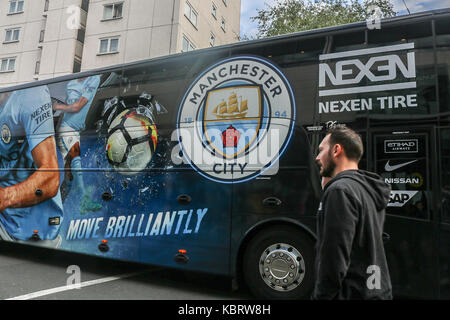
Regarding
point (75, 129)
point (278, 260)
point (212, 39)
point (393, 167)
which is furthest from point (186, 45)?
point (393, 167)

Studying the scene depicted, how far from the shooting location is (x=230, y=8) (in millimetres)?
29625

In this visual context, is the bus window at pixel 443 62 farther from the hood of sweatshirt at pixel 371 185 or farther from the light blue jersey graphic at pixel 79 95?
the light blue jersey graphic at pixel 79 95

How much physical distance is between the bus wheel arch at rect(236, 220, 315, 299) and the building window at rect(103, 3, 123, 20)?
21.9 meters

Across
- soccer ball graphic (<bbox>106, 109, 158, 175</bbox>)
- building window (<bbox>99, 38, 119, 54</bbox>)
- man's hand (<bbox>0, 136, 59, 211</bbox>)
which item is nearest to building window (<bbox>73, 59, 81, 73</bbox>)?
building window (<bbox>99, 38, 119, 54</bbox>)

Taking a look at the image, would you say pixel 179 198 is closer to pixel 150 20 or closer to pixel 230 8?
pixel 150 20

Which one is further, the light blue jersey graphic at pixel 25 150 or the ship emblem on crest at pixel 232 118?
the light blue jersey graphic at pixel 25 150

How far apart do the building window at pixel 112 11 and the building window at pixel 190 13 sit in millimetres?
4501

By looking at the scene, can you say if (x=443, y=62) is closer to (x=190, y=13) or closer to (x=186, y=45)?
(x=186, y=45)

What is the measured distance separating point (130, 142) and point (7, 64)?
26846 mm

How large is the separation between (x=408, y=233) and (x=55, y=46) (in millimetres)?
25785

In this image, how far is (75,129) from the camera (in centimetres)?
655

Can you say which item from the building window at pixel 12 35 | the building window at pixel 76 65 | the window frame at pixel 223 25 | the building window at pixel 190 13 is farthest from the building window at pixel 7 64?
the window frame at pixel 223 25

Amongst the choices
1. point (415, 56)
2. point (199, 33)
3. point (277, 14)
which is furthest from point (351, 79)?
point (199, 33)

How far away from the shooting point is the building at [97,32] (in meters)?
21.1
